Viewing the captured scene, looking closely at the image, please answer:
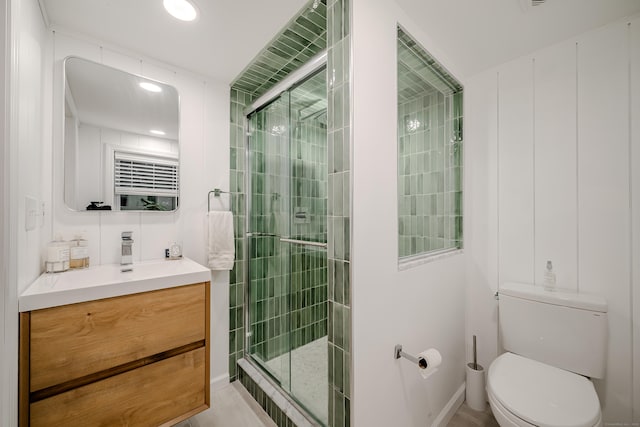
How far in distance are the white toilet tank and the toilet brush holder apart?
0.92ft

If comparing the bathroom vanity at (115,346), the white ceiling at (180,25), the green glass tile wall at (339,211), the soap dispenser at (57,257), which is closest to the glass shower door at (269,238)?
the white ceiling at (180,25)

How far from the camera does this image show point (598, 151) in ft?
4.38

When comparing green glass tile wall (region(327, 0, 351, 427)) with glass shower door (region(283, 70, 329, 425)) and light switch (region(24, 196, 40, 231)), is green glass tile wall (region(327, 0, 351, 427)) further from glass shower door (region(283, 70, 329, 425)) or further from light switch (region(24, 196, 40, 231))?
light switch (region(24, 196, 40, 231))

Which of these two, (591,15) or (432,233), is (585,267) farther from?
(591,15)

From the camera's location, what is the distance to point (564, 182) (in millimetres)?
1435

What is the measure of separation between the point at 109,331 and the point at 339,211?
103cm

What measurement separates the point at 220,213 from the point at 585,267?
87.1 inches

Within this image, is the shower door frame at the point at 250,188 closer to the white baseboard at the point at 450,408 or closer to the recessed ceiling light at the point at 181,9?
the recessed ceiling light at the point at 181,9

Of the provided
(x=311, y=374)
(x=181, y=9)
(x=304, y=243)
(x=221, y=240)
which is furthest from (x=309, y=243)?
(x=181, y=9)

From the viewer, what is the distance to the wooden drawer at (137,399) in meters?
0.89

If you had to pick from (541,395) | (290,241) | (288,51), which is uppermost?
(288,51)

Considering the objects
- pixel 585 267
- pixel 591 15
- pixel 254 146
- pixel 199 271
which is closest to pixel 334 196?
pixel 199 271

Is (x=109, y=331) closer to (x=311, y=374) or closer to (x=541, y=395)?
(x=311, y=374)

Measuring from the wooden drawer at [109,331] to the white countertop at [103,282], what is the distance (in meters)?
0.03
